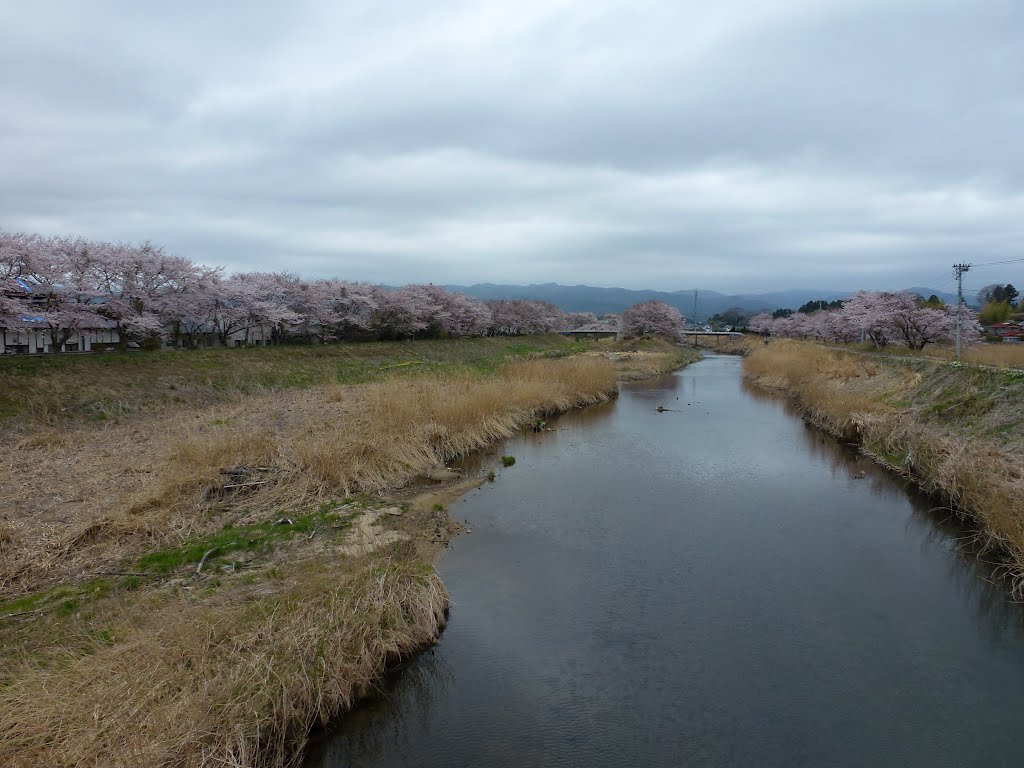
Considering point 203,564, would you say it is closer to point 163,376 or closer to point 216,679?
point 216,679

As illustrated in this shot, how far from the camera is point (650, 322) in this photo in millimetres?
62312

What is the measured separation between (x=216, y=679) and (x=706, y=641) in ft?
17.8

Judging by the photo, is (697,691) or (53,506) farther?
(53,506)

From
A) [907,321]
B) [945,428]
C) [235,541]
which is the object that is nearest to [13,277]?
[235,541]

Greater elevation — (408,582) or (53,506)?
(53,506)

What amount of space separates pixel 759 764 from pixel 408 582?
416 cm

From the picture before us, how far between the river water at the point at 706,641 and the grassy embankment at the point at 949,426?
0.75m

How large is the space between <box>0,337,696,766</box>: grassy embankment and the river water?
73cm

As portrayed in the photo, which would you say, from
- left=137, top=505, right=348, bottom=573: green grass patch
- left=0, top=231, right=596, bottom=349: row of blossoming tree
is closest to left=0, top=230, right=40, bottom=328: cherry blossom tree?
left=0, top=231, right=596, bottom=349: row of blossoming tree

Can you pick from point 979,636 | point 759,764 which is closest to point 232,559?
point 759,764

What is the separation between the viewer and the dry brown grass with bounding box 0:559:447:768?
4305 millimetres

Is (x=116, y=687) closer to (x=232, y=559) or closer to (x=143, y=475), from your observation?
(x=232, y=559)

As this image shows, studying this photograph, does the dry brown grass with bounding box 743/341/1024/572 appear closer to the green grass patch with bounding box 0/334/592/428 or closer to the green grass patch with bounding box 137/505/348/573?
the green grass patch with bounding box 137/505/348/573

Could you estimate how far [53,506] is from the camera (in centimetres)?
874
